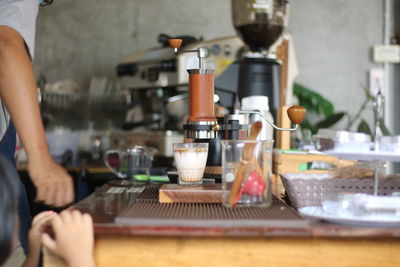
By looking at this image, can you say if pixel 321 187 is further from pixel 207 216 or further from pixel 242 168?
pixel 207 216

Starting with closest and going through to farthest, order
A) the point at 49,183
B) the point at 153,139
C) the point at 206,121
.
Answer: the point at 49,183 → the point at 206,121 → the point at 153,139

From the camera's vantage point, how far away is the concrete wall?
4891 millimetres

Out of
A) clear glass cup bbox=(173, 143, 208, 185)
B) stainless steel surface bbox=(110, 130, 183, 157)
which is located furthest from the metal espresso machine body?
stainless steel surface bbox=(110, 130, 183, 157)

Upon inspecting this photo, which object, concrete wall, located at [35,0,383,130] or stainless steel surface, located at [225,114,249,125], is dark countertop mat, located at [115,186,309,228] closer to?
stainless steel surface, located at [225,114,249,125]

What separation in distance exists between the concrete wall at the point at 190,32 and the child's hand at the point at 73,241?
4.00 meters

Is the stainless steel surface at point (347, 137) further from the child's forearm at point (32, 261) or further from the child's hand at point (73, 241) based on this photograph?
the child's forearm at point (32, 261)

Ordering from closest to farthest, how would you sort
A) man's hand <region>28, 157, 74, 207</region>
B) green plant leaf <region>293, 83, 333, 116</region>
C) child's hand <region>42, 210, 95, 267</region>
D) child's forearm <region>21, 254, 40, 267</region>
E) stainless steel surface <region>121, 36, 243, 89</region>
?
child's hand <region>42, 210, 95, 267</region>
child's forearm <region>21, 254, 40, 267</region>
man's hand <region>28, 157, 74, 207</region>
stainless steel surface <region>121, 36, 243, 89</region>
green plant leaf <region>293, 83, 333, 116</region>

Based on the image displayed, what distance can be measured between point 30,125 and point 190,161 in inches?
17.5

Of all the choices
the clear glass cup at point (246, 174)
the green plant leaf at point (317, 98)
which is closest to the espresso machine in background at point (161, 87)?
the green plant leaf at point (317, 98)

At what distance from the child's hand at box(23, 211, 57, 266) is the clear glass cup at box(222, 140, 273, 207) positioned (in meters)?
0.42

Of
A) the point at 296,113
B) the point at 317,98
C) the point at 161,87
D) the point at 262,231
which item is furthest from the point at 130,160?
the point at 317,98

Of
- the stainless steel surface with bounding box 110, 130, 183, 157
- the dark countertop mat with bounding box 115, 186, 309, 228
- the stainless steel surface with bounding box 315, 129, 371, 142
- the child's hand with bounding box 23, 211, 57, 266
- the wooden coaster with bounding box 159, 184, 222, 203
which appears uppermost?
the stainless steel surface with bounding box 315, 129, 371, 142

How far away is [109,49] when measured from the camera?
517 centimetres

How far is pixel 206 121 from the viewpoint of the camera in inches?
64.7
